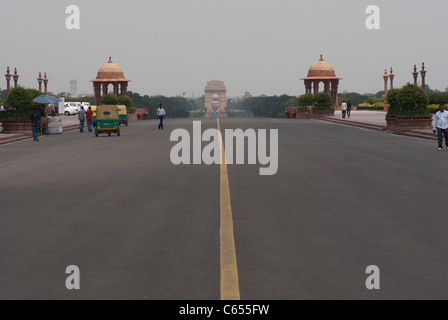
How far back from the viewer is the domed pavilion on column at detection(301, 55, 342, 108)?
96562 millimetres

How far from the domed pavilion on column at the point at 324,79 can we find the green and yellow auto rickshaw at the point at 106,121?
65818 millimetres

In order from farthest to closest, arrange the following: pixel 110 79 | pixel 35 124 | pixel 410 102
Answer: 1. pixel 110 79
2. pixel 410 102
3. pixel 35 124

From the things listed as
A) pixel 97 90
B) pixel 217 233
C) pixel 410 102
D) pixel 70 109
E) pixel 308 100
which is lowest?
pixel 217 233

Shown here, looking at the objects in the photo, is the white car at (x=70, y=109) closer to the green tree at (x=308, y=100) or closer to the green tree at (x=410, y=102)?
the green tree at (x=308, y=100)

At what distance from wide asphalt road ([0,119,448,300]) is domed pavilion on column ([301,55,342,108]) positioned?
82.7 m

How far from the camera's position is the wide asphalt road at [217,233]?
5513 millimetres

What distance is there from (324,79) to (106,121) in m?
67.0

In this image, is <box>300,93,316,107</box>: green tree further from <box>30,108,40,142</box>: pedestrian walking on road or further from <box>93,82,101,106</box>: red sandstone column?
<box>30,108,40,142</box>: pedestrian walking on road

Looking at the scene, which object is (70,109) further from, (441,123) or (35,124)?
(441,123)

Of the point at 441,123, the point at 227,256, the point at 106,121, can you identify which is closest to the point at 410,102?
the point at 441,123

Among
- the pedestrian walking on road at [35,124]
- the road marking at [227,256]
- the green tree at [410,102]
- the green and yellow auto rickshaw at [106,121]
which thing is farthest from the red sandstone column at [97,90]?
the road marking at [227,256]

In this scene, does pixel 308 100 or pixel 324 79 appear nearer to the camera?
pixel 308 100

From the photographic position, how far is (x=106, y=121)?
111 ft
